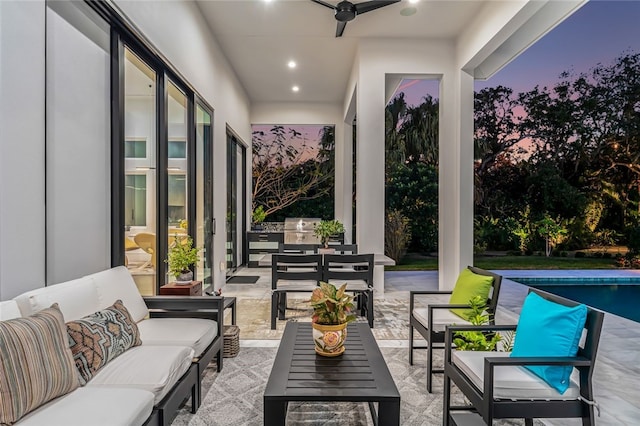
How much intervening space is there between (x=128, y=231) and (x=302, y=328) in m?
1.72

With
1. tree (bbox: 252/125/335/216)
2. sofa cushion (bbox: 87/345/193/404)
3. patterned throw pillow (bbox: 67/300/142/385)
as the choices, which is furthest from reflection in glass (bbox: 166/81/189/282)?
tree (bbox: 252/125/335/216)

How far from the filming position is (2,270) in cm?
175

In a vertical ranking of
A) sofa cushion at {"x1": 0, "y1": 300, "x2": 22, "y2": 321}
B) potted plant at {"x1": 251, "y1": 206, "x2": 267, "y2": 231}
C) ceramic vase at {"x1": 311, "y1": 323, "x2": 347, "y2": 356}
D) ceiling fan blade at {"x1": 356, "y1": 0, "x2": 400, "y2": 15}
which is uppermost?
ceiling fan blade at {"x1": 356, "y1": 0, "x2": 400, "y2": 15}

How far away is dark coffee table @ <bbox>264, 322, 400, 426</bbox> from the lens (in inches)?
63.9

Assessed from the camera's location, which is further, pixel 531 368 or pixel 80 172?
pixel 80 172

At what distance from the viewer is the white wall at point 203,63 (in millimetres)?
3250

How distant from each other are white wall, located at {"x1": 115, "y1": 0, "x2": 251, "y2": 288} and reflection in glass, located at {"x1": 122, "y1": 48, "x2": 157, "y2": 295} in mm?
325

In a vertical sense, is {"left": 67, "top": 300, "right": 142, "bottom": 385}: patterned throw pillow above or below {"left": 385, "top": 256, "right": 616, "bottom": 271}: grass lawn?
above

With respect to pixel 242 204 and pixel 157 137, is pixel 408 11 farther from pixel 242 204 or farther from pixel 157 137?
pixel 242 204

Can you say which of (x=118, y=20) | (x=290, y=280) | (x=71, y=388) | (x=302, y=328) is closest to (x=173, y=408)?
(x=71, y=388)

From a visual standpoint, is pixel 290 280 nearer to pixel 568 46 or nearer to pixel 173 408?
pixel 173 408

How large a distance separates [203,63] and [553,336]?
16.0ft

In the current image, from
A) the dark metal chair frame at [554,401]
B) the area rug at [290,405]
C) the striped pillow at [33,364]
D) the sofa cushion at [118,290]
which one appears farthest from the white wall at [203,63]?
the dark metal chair frame at [554,401]

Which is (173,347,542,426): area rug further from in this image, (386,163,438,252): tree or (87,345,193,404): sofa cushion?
(386,163,438,252): tree
